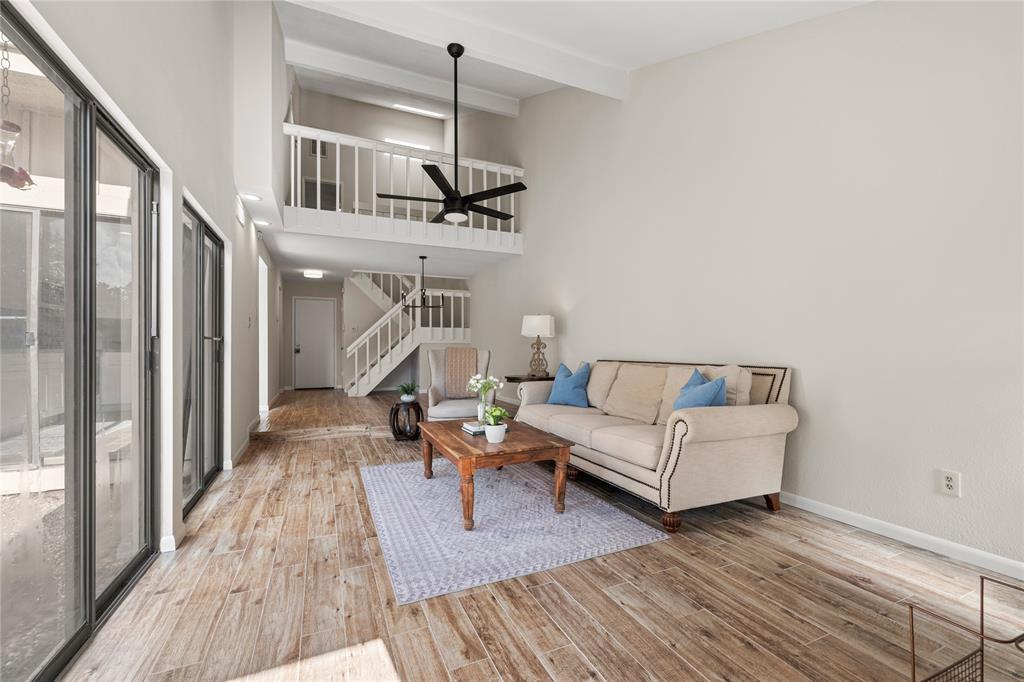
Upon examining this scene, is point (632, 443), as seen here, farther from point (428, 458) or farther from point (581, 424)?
point (428, 458)

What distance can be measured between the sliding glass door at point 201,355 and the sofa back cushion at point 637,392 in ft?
10.1

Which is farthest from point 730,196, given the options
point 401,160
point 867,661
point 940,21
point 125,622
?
point 401,160

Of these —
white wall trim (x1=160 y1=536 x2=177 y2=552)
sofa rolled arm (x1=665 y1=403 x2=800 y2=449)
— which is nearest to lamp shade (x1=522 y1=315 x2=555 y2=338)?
sofa rolled arm (x1=665 y1=403 x2=800 y2=449)

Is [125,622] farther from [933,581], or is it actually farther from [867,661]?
[933,581]

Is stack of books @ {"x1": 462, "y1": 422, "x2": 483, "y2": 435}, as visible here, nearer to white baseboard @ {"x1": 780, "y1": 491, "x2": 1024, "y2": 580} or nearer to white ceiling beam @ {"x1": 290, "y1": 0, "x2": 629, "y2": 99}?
white baseboard @ {"x1": 780, "y1": 491, "x2": 1024, "y2": 580}

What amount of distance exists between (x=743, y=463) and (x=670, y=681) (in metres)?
1.66

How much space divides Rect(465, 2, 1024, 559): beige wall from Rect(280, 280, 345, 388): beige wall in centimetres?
735

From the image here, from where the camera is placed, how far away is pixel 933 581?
2.14m

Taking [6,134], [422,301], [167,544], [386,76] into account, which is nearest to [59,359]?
[6,134]

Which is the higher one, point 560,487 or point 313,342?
point 313,342

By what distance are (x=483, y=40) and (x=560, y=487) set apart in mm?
3431

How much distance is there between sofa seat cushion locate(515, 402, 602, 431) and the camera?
3977 millimetres

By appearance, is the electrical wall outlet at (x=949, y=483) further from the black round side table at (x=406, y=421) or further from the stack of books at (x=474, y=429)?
the black round side table at (x=406, y=421)

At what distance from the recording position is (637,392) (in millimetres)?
3840
